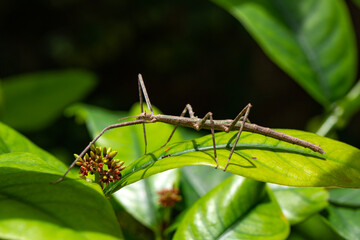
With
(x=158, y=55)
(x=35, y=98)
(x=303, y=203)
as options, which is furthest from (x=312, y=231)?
(x=158, y=55)

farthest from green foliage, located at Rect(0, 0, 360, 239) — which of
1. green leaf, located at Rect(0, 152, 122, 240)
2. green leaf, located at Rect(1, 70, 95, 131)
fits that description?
green leaf, located at Rect(1, 70, 95, 131)

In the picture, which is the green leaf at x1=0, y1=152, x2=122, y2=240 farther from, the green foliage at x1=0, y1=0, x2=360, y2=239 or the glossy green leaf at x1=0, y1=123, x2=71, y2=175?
the glossy green leaf at x1=0, y1=123, x2=71, y2=175

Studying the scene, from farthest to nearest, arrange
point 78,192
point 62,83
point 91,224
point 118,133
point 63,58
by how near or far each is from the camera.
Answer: point 63,58 < point 62,83 < point 118,133 < point 78,192 < point 91,224

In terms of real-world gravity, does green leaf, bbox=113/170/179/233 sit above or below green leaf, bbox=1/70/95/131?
above

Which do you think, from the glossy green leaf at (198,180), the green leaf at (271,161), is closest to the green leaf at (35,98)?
the glossy green leaf at (198,180)

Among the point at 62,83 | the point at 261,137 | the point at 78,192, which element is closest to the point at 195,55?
the point at 62,83

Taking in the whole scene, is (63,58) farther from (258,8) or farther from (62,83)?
(258,8)

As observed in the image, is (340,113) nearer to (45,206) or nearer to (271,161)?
(271,161)
